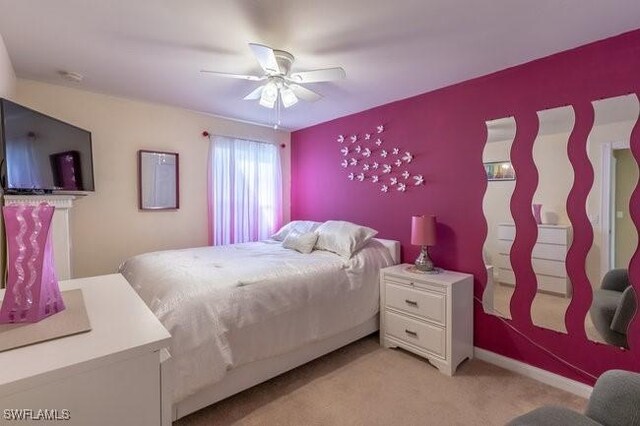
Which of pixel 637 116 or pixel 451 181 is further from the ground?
pixel 637 116

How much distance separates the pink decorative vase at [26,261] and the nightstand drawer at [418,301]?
231 cm

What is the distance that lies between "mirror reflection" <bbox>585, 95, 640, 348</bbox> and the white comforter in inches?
61.2

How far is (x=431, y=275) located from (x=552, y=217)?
3.19ft

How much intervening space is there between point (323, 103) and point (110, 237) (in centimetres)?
262

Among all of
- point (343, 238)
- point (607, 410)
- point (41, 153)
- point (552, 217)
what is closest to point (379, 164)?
point (343, 238)

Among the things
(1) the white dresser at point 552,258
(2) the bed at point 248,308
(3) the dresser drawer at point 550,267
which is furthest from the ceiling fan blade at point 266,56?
(3) the dresser drawer at point 550,267

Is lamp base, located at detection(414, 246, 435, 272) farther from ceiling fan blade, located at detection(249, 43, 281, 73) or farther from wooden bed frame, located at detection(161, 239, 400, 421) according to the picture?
ceiling fan blade, located at detection(249, 43, 281, 73)

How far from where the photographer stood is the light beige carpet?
6.02 feet

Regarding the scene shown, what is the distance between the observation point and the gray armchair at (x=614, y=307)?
195 cm

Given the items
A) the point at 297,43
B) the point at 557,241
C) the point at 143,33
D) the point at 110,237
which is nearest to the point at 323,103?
the point at 297,43

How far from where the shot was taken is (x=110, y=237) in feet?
10.2

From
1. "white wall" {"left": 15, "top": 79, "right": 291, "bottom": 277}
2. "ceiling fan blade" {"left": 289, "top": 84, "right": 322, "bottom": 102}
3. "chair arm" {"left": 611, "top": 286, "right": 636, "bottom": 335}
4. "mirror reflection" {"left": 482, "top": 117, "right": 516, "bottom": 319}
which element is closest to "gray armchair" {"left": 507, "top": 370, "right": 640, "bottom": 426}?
"chair arm" {"left": 611, "top": 286, "right": 636, "bottom": 335}

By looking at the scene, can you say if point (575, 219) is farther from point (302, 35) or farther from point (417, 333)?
point (302, 35)

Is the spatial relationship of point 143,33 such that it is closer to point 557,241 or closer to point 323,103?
point 323,103
